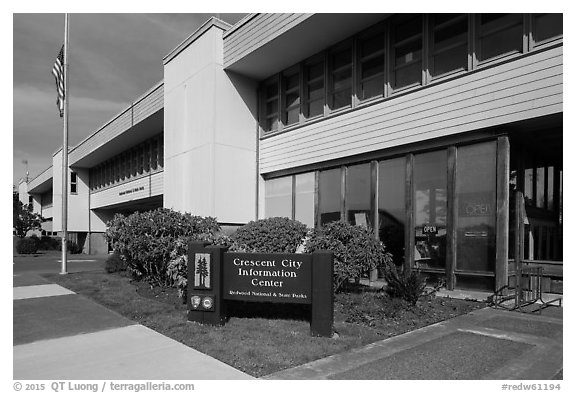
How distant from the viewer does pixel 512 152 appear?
10.1m

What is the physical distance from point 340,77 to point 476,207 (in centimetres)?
631

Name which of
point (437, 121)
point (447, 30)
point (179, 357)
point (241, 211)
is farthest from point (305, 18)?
point (179, 357)

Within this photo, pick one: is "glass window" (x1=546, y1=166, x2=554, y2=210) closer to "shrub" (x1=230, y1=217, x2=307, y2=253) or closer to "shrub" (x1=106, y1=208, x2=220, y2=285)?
"shrub" (x1=230, y1=217, x2=307, y2=253)

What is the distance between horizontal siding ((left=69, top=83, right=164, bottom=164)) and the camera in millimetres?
21156

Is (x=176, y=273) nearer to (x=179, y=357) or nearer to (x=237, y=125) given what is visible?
(x=179, y=357)

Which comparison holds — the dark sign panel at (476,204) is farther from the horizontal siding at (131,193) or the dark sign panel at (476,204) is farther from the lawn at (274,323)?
the horizontal siding at (131,193)

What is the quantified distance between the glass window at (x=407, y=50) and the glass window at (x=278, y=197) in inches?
221

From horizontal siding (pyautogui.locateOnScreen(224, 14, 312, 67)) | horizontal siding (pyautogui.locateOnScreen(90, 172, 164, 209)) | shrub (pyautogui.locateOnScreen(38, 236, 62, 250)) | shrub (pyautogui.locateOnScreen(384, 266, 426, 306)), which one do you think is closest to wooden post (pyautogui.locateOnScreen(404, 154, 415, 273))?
shrub (pyautogui.locateOnScreen(384, 266, 426, 306))

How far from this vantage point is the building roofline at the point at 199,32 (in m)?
15.8

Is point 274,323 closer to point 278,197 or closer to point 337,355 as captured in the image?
point 337,355

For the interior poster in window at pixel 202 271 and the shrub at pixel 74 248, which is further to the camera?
the shrub at pixel 74 248

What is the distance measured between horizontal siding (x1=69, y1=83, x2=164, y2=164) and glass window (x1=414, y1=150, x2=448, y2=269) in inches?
548

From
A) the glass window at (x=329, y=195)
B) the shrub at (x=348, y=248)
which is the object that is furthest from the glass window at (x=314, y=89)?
the shrub at (x=348, y=248)

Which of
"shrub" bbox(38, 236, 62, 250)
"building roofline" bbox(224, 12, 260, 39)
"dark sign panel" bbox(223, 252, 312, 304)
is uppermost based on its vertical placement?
"building roofline" bbox(224, 12, 260, 39)
